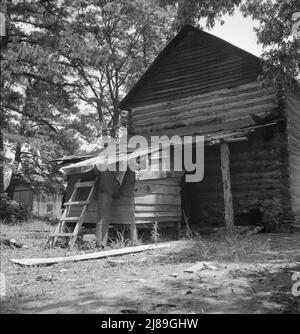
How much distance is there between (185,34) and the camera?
50.9 feet

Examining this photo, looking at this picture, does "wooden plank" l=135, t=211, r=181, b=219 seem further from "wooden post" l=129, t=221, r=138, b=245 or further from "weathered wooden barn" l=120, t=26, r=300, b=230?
"weathered wooden barn" l=120, t=26, r=300, b=230

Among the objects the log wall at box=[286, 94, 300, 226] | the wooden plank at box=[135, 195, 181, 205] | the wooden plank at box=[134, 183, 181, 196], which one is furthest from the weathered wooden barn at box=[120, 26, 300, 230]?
the wooden plank at box=[135, 195, 181, 205]

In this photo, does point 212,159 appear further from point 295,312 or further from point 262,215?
point 295,312

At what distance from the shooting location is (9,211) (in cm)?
1866

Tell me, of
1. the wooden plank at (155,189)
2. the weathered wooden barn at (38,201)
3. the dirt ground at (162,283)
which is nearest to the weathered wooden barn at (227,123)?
the wooden plank at (155,189)

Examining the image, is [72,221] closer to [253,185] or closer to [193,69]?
[253,185]

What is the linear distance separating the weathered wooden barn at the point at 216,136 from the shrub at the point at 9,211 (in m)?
7.53

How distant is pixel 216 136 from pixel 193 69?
15.0 ft

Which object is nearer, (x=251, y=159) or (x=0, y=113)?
(x=251, y=159)

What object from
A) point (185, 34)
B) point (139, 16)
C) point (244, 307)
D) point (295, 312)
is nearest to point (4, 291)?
point (244, 307)

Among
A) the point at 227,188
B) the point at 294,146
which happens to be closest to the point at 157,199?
the point at 227,188

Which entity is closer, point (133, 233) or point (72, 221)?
point (72, 221)
